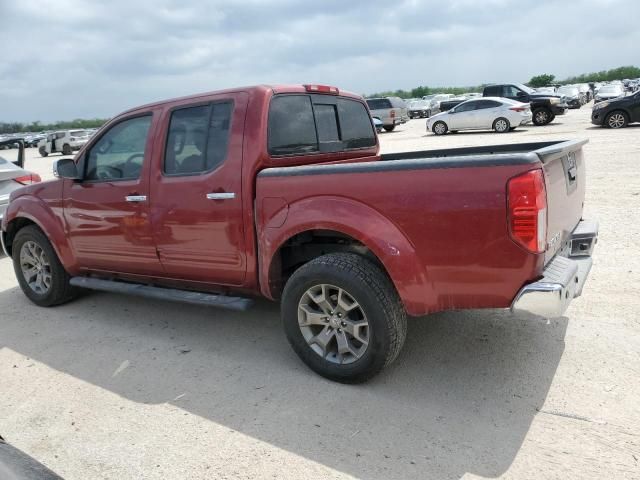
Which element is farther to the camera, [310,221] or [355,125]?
[355,125]

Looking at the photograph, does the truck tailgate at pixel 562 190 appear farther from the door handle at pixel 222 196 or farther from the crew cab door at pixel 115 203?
the crew cab door at pixel 115 203

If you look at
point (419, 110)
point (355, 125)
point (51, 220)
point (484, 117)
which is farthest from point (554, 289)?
point (419, 110)

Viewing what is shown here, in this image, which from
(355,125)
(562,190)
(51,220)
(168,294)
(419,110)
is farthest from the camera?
(419,110)

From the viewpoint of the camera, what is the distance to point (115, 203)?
15.1ft

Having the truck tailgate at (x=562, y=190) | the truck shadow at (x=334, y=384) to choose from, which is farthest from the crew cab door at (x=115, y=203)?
the truck tailgate at (x=562, y=190)

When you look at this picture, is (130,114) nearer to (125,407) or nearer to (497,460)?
(125,407)

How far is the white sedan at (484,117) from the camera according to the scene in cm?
2142

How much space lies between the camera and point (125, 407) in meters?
3.45

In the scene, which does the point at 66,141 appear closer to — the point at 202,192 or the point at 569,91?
the point at 569,91

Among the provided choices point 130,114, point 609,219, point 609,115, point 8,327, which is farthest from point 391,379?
point 609,115

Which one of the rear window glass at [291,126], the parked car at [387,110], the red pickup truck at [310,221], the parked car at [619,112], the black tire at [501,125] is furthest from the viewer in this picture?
the parked car at [387,110]

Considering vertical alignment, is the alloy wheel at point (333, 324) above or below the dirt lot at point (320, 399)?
above

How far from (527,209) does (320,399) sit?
1.66 metres

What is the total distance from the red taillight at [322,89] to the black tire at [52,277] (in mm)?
2988
